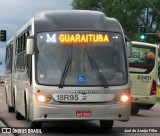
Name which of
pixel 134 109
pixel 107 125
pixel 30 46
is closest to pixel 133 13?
Result: pixel 134 109

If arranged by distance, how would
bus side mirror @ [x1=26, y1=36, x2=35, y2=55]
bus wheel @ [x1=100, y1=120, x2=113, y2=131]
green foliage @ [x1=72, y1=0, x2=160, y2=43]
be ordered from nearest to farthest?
bus side mirror @ [x1=26, y1=36, x2=35, y2=55]
bus wheel @ [x1=100, y1=120, x2=113, y2=131]
green foliage @ [x1=72, y1=0, x2=160, y2=43]

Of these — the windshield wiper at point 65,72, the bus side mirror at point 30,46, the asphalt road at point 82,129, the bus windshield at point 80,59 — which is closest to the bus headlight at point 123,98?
the bus windshield at point 80,59

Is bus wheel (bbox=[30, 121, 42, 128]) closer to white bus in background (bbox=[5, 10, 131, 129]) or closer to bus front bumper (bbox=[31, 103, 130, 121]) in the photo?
white bus in background (bbox=[5, 10, 131, 129])

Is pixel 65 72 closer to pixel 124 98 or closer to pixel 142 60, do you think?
pixel 124 98

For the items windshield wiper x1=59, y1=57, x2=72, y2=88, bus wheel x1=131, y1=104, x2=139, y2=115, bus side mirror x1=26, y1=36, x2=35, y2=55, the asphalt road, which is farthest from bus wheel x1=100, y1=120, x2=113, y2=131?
bus wheel x1=131, y1=104, x2=139, y2=115

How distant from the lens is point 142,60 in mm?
22562

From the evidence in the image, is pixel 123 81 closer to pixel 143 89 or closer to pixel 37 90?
pixel 37 90

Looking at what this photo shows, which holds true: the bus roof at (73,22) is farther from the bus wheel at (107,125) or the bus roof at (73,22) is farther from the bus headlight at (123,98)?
the bus wheel at (107,125)

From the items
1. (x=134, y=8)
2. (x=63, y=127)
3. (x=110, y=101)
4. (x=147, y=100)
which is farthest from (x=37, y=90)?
(x=134, y=8)

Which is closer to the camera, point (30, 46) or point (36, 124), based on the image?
point (30, 46)

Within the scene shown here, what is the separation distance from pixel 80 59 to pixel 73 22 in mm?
1022

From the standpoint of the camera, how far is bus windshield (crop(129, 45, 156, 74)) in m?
22.4

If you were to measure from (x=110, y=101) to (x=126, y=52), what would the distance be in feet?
4.59

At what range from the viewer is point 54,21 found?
48.0 feet
